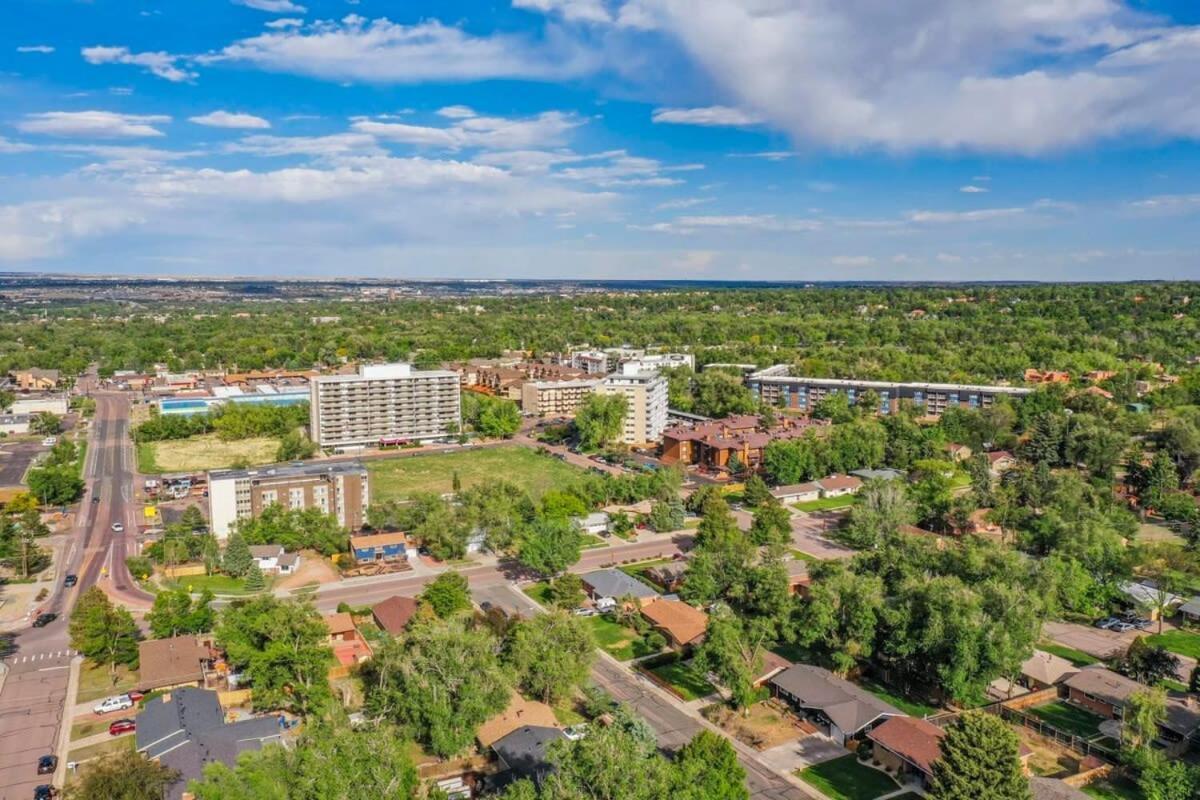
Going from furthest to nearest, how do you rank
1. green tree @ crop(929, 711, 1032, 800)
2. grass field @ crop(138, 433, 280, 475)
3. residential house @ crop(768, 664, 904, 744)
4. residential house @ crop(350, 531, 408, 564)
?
grass field @ crop(138, 433, 280, 475), residential house @ crop(350, 531, 408, 564), residential house @ crop(768, 664, 904, 744), green tree @ crop(929, 711, 1032, 800)

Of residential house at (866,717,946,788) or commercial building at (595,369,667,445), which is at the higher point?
commercial building at (595,369,667,445)

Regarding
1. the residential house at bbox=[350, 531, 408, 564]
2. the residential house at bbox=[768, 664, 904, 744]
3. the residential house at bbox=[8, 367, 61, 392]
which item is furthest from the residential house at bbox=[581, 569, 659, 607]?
the residential house at bbox=[8, 367, 61, 392]

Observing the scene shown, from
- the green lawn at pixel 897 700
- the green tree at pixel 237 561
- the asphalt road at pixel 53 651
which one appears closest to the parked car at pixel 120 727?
the asphalt road at pixel 53 651

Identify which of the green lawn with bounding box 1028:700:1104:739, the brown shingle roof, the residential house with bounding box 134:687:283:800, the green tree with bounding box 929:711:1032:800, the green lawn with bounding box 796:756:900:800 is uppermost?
the green tree with bounding box 929:711:1032:800

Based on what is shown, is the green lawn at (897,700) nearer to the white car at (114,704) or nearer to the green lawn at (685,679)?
the green lawn at (685,679)

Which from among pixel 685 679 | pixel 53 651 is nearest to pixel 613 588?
pixel 685 679

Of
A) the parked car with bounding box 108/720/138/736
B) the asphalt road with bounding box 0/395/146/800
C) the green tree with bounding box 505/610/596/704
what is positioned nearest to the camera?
the asphalt road with bounding box 0/395/146/800

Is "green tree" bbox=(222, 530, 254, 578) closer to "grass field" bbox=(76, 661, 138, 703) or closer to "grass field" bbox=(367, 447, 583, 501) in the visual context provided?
"grass field" bbox=(76, 661, 138, 703)

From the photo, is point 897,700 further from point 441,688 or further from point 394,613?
point 394,613

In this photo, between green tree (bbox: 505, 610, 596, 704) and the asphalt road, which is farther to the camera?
green tree (bbox: 505, 610, 596, 704)
